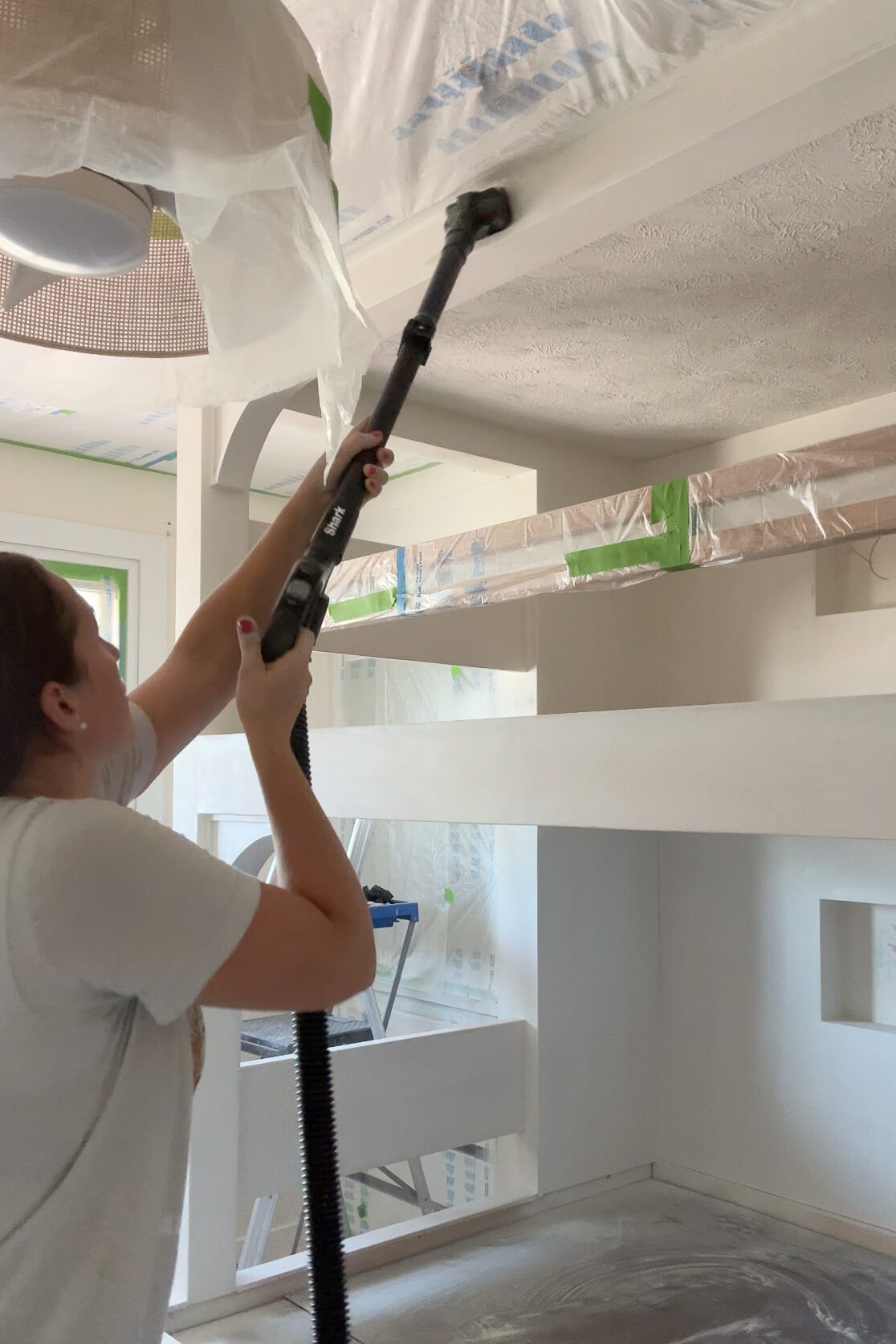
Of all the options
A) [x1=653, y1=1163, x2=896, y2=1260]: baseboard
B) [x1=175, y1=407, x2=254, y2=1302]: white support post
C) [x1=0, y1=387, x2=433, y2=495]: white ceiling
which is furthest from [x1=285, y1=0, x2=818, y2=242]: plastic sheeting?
[x1=653, y1=1163, x2=896, y2=1260]: baseboard

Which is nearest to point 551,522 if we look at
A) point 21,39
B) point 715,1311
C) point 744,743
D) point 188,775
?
point 744,743

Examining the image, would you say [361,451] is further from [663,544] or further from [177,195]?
[663,544]

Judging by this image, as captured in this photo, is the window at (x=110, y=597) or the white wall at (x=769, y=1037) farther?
the window at (x=110, y=597)

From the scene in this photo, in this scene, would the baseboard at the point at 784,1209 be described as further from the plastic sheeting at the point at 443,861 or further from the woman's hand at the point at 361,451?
the woman's hand at the point at 361,451

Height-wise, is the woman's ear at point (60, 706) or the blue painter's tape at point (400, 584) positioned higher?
the blue painter's tape at point (400, 584)

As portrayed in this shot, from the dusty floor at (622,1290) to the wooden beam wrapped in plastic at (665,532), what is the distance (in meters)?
1.22

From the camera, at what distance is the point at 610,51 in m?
1.22

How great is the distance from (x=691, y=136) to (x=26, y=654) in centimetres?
90

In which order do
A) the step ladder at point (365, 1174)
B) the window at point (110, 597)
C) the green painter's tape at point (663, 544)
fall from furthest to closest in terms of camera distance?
the window at point (110, 597) → the step ladder at point (365, 1174) → the green painter's tape at point (663, 544)

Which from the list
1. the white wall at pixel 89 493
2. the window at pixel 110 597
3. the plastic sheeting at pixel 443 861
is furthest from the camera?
the window at pixel 110 597

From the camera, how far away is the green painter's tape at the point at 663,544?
4.48ft

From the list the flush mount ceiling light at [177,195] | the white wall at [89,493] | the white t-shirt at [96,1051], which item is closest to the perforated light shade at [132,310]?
the flush mount ceiling light at [177,195]

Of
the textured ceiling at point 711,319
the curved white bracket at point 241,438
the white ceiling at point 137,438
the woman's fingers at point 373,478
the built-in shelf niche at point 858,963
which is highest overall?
the white ceiling at point 137,438

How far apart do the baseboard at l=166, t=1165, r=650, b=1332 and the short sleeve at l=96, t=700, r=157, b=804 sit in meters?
1.34
